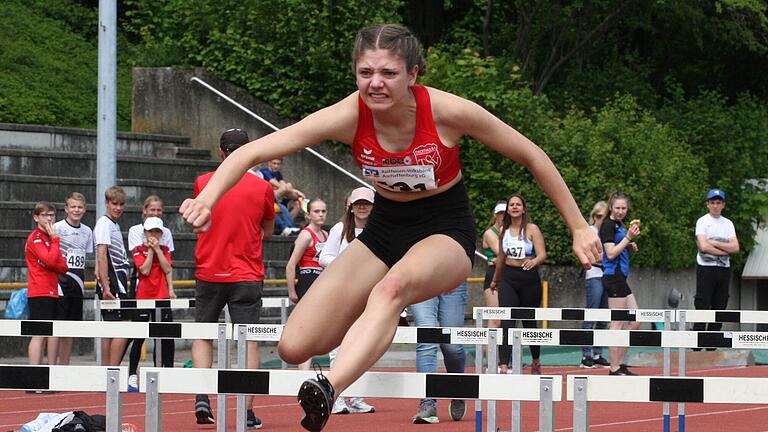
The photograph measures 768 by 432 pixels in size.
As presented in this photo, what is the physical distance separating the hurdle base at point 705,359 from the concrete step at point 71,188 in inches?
270

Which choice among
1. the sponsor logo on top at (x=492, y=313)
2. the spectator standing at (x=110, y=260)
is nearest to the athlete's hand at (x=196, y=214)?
the sponsor logo on top at (x=492, y=313)

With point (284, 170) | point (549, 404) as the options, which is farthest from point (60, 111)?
point (549, 404)

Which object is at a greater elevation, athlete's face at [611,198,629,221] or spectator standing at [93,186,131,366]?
athlete's face at [611,198,629,221]

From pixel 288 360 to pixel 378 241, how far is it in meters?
0.70

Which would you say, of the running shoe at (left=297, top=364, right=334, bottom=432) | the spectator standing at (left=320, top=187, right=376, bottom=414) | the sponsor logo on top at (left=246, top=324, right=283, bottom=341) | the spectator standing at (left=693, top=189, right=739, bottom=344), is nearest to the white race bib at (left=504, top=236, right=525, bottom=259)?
the spectator standing at (left=320, top=187, right=376, bottom=414)

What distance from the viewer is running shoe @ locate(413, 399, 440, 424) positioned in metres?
11.8

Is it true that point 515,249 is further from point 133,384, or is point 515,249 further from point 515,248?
point 133,384

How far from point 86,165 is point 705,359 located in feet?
29.2

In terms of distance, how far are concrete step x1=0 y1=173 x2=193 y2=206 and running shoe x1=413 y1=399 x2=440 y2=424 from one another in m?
9.49

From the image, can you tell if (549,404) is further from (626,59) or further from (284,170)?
(626,59)

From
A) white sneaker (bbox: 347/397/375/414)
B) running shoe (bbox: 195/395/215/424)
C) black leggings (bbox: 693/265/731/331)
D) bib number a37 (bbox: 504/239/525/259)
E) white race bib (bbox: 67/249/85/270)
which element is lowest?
white sneaker (bbox: 347/397/375/414)

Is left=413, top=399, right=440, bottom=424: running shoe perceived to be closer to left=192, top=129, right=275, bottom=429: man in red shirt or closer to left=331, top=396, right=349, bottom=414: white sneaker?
left=331, top=396, right=349, bottom=414: white sneaker

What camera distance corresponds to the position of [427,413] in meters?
11.8

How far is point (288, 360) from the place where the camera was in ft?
23.1
